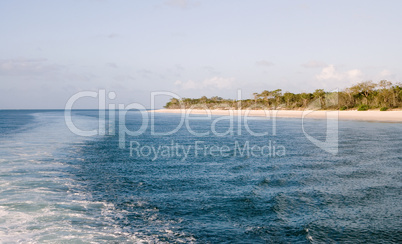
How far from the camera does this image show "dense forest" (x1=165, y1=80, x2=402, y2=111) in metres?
78.2

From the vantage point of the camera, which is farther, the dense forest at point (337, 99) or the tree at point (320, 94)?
the tree at point (320, 94)

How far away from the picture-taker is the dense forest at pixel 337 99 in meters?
78.2

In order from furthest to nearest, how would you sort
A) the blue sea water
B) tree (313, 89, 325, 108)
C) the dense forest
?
tree (313, 89, 325, 108)
the dense forest
the blue sea water

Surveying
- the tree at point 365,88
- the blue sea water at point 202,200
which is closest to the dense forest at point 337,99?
the tree at point 365,88

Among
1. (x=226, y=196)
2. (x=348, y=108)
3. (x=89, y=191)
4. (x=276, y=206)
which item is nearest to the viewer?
(x=276, y=206)

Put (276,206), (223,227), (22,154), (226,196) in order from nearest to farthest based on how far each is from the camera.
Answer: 1. (223,227)
2. (276,206)
3. (226,196)
4. (22,154)

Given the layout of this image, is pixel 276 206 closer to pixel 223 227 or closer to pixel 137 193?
pixel 223 227

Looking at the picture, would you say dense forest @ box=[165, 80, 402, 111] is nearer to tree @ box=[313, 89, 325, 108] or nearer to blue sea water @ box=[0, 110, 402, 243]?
tree @ box=[313, 89, 325, 108]

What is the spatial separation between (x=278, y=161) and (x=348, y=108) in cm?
7953

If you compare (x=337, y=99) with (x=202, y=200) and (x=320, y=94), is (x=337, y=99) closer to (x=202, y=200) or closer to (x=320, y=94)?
(x=320, y=94)

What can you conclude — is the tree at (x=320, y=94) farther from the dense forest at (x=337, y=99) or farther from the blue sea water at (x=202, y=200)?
the blue sea water at (x=202, y=200)

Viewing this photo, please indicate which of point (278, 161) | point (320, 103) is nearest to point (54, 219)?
point (278, 161)

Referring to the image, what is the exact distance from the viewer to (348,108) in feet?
287

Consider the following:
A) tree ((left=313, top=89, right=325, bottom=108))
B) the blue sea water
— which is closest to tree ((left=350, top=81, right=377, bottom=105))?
tree ((left=313, top=89, right=325, bottom=108))
